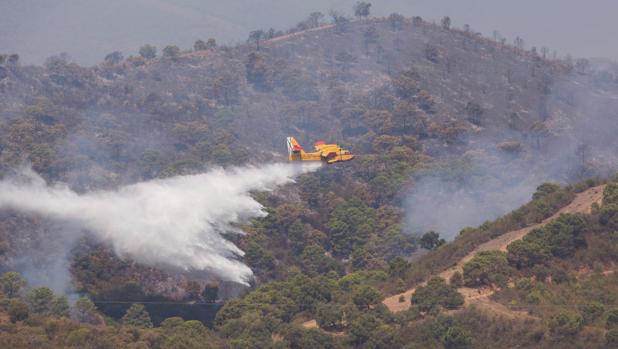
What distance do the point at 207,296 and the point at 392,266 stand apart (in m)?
23.6

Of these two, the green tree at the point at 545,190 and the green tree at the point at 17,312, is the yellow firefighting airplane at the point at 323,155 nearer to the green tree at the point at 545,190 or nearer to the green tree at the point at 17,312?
the green tree at the point at 545,190

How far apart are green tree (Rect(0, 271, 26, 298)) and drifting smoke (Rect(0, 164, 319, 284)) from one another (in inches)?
746

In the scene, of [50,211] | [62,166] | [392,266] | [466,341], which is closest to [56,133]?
[62,166]

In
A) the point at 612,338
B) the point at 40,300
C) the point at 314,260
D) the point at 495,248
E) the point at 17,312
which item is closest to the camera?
the point at 612,338

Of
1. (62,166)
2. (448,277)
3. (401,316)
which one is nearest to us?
(401,316)

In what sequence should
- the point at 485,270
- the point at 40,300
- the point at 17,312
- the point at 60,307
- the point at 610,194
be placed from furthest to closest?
the point at 610,194
the point at 40,300
the point at 60,307
the point at 485,270
the point at 17,312

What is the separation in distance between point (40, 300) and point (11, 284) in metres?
8.38

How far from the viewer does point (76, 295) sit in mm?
126062

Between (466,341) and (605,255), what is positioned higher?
(605,255)

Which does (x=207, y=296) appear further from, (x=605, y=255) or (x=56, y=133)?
(x=56, y=133)

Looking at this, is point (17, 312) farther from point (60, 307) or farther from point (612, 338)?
point (612, 338)

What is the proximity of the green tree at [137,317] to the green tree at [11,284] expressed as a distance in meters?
11.7

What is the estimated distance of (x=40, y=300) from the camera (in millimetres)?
111500

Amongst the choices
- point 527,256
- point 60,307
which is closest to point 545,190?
point 527,256
